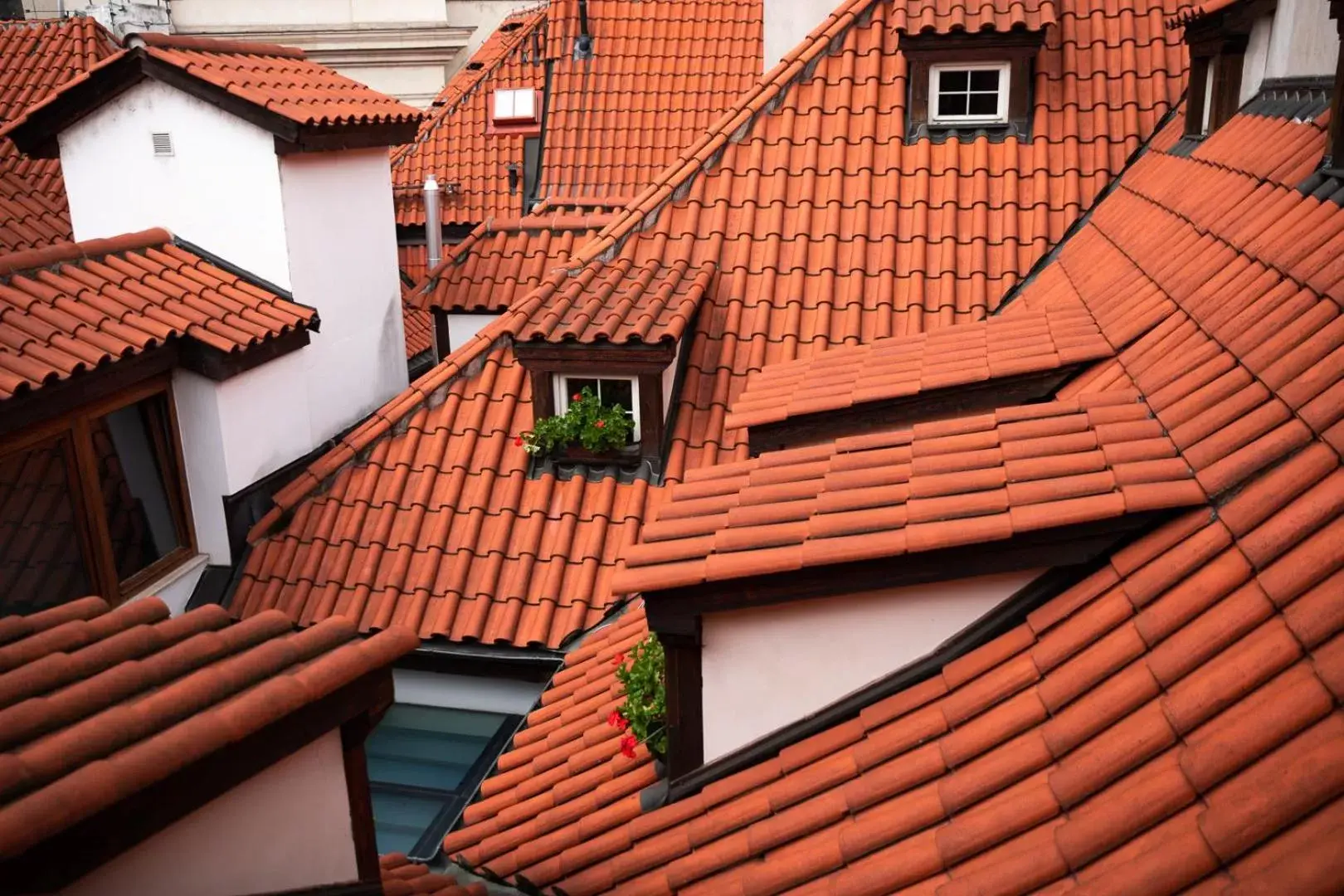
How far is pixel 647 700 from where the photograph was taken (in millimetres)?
5430

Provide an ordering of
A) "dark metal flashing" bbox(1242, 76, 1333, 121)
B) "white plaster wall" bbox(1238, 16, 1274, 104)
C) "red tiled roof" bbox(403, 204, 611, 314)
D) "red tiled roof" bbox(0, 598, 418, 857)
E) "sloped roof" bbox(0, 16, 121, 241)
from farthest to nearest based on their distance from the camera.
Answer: "sloped roof" bbox(0, 16, 121, 241) < "red tiled roof" bbox(403, 204, 611, 314) < "white plaster wall" bbox(1238, 16, 1274, 104) < "dark metal flashing" bbox(1242, 76, 1333, 121) < "red tiled roof" bbox(0, 598, 418, 857)

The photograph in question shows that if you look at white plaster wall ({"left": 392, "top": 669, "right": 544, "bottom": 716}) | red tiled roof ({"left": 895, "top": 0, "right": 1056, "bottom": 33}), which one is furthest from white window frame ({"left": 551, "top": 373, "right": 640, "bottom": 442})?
red tiled roof ({"left": 895, "top": 0, "right": 1056, "bottom": 33})

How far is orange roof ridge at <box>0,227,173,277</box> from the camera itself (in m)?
7.69

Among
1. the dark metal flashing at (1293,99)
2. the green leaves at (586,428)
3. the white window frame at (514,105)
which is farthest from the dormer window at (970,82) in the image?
the white window frame at (514,105)

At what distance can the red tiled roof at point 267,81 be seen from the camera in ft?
29.2

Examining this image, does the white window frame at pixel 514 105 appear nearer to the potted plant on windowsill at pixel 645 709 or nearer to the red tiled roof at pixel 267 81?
the red tiled roof at pixel 267 81

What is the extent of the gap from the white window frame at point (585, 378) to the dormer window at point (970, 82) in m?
3.51

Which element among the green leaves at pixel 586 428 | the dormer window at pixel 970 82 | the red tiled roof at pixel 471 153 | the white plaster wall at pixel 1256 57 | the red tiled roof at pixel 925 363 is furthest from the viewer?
the red tiled roof at pixel 471 153

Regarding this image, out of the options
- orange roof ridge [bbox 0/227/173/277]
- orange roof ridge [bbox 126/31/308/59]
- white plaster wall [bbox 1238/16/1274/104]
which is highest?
orange roof ridge [bbox 126/31/308/59]

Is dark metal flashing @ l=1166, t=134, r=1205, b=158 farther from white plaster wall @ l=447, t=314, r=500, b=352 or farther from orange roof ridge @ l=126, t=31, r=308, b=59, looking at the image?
orange roof ridge @ l=126, t=31, r=308, b=59

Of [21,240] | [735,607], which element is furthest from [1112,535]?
[21,240]

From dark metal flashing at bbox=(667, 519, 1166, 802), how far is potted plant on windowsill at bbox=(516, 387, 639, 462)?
12.6 feet

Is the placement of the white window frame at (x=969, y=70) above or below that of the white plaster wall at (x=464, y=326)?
above

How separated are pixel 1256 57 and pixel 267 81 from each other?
7.41m
